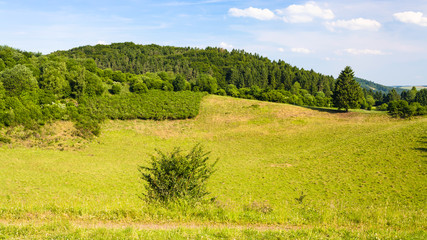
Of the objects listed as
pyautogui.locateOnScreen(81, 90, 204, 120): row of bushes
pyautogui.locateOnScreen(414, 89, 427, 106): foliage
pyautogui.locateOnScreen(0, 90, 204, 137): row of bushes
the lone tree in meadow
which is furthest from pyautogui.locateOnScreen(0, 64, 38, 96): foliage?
pyautogui.locateOnScreen(414, 89, 427, 106): foliage

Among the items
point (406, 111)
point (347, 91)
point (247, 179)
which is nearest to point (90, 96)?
point (247, 179)

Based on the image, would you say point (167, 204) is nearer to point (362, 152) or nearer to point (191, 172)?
point (191, 172)

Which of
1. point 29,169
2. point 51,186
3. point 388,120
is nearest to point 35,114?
point 29,169

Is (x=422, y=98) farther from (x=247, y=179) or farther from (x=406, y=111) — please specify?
(x=247, y=179)

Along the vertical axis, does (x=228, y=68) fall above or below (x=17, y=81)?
above

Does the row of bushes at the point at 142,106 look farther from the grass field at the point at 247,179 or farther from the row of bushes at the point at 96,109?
the grass field at the point at 247,179

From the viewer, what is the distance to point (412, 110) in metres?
48.6

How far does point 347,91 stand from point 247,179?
129 ft

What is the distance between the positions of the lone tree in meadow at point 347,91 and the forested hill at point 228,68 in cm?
5366

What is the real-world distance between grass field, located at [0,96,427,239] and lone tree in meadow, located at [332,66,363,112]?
9.29 feet

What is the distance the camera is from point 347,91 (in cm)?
5369

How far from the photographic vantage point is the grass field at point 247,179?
8.66 metres

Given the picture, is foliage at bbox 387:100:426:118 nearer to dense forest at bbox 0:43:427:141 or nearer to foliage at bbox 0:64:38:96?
dense forest at bbox 0:43:427:141

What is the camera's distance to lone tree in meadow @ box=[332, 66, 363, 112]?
53625mm
